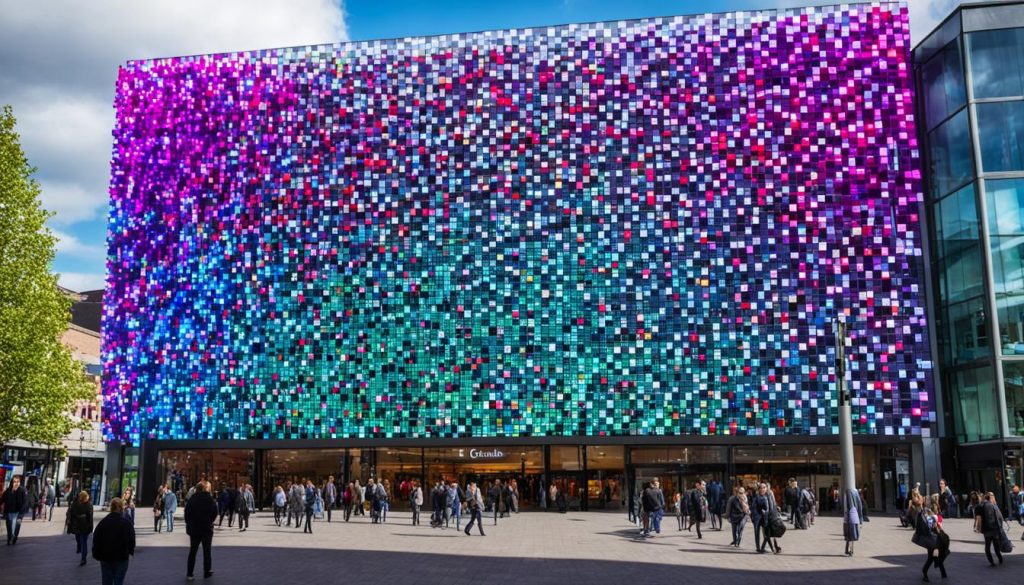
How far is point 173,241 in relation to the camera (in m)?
59.8

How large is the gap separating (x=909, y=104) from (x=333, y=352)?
34.2m

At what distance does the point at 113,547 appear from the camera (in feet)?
53.5

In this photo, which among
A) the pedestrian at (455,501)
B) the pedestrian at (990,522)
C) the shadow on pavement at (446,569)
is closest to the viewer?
the shadow on pavement at (446,569)

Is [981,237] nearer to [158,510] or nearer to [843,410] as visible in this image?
[843,410]

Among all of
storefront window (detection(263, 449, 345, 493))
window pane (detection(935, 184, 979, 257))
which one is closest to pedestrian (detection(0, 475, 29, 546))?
storefront window (detection(263, 449, 345, 493))

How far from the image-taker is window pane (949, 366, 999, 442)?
48906 millimetres

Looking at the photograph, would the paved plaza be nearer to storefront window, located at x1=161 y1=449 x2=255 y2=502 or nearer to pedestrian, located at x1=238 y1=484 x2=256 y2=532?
pedestrian, located at x1=238 y1=484 x2=256 y2=532

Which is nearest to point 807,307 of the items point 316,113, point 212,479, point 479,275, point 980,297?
point 980,297

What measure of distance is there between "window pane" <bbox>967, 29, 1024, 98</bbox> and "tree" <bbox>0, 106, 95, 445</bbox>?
43825 millimetres

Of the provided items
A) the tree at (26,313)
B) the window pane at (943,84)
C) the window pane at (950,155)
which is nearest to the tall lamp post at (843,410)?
the window pane at (950,155)

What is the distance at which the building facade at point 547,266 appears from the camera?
52594 millimetres

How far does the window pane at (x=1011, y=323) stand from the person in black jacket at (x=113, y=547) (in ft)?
143

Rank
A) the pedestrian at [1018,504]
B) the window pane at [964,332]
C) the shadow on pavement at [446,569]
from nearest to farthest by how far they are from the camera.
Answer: the shadow on pavement at [446,569] → the pedestrian at [1018,504] → the window pane at [964,332]

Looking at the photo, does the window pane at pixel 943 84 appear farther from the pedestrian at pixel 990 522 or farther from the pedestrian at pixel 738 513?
the pedestrian at pixel 990 522
